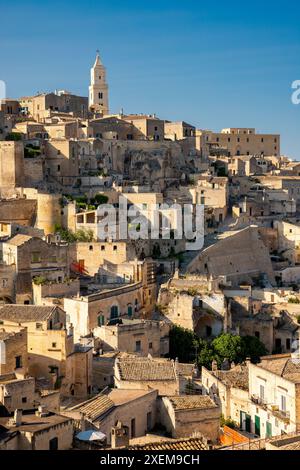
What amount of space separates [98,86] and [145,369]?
167 ft

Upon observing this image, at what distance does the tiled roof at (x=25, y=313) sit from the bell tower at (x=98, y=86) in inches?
1797

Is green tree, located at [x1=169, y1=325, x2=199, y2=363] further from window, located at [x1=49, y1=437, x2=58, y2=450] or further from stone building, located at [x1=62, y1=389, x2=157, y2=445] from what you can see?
window, located at [x1=49, y1=437, x2=58, y2=450]

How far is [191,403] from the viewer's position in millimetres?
20125

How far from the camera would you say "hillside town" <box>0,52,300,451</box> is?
19641 millimetres

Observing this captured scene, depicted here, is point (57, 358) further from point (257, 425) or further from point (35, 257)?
point (35, 257)

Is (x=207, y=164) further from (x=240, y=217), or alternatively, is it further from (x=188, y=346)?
(x=188, y=346)

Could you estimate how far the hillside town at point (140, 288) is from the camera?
1964 cm

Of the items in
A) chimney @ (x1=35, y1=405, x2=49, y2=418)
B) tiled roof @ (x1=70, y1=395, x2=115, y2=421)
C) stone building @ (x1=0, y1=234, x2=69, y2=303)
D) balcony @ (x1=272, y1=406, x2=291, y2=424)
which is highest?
stone building @ (x1=0, y1=234, x2=69, y2=303)

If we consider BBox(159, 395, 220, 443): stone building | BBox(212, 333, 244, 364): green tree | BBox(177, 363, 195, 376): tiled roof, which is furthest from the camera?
BBox(212, 333, 244, 364): green tree

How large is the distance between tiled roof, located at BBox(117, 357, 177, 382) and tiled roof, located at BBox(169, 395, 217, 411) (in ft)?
5.02

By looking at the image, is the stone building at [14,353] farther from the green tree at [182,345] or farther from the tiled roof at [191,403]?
the green tree at [182,345]

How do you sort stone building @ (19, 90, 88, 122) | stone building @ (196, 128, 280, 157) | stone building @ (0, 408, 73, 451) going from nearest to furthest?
stone building @ (0, 408, 73, 451) < stone building @ (19, 90, 88, 122) < stone building @ (196, 128, 280, 157)

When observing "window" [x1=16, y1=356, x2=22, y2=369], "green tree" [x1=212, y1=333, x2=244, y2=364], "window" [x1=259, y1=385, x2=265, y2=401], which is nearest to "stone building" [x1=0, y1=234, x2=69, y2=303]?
"green tree" [x1=212, y1=333, x2=244, y2=364]

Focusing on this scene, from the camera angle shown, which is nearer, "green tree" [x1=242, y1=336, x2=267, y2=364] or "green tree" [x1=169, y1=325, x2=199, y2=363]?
"green tree" [x1=169, y1=325, x2=199, y2=363]
